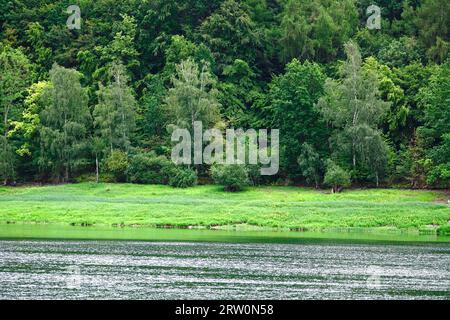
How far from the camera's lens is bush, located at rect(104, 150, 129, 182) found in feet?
295

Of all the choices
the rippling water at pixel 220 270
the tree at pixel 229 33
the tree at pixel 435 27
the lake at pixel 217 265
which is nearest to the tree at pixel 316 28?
the tree at pixel 229 33

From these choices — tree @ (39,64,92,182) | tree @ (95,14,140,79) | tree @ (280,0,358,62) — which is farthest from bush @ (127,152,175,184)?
tree @ (280,0,358,62)

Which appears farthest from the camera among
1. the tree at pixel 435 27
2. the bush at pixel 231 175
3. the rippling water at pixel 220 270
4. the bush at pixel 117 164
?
the tree at pixel 435 27

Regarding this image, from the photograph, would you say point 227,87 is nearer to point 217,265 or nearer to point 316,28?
point 316,28

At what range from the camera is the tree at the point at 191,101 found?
91.1 metres

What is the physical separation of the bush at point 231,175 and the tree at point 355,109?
8.93 meters

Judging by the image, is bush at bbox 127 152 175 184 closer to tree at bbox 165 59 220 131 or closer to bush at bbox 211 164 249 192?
tree at bbox 165 59 220 131

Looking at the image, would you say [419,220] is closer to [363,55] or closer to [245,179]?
[245,179]

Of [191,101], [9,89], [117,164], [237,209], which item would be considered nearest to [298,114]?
[191,101]

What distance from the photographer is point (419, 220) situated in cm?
7156

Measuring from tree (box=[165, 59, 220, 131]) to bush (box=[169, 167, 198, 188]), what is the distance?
426 cm

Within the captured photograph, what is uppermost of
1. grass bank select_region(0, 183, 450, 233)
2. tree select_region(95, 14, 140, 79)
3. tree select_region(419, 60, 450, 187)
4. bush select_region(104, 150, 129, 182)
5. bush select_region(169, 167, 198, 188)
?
tree select_region(95, 14, 140, 79)

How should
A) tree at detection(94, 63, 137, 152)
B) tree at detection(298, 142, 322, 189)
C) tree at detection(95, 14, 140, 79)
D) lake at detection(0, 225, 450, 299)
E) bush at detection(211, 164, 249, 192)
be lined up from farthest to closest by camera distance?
tree at detection(95, 14, 140, 79), tree at detection(94, 63, 137, 152), tree at detection(298, 142, 322, 189), bush at detection(211, 164, 249, 192), lake at detection(0, 225, 450, 299)

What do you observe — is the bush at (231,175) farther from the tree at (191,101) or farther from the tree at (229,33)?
the tree at (229,33)
